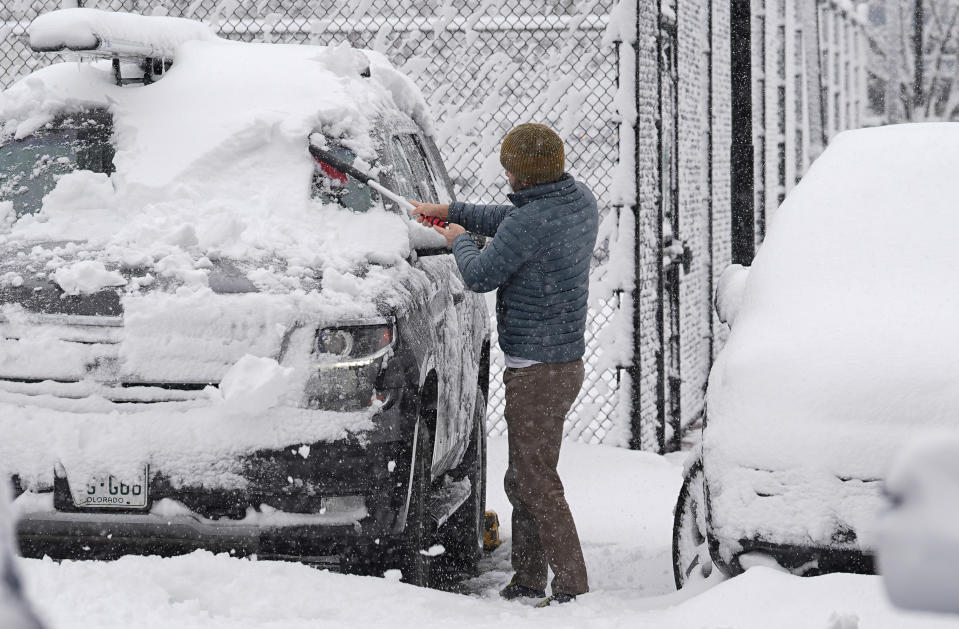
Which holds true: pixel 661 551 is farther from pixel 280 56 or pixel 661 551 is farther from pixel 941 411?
pixel 280 56

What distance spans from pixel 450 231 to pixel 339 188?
50 cm

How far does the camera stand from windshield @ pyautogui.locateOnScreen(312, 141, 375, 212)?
4859 mm

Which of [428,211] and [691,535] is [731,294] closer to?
[691,535]

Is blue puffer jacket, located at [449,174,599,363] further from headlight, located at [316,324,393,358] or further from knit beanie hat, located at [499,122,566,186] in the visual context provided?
headlight, located at [316,324,393,358]

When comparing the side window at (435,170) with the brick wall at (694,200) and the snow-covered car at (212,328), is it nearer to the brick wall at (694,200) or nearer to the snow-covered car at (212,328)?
the snow-covered car at (212,328)

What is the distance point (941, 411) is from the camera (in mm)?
3852

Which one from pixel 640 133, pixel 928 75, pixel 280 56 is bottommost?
pixel 928 75

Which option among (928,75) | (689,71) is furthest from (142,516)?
(928,75)

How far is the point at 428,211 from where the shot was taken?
16.5 ft

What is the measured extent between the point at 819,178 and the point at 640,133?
333cm

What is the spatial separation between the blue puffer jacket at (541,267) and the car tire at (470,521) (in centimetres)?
118

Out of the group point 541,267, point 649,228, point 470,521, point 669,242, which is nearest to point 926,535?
point 541,267

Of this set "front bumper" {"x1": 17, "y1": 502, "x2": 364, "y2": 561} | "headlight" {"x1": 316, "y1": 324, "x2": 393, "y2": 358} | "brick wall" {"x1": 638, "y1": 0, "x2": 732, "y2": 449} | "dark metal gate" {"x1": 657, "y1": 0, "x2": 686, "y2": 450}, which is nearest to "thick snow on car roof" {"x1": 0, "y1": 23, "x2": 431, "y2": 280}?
"headlight" {"x1": 316, "y1": 324, "x2": 393, "y2": 358}

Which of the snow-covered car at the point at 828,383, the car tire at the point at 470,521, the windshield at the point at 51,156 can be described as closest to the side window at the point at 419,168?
the car tire at the point at 470,521
